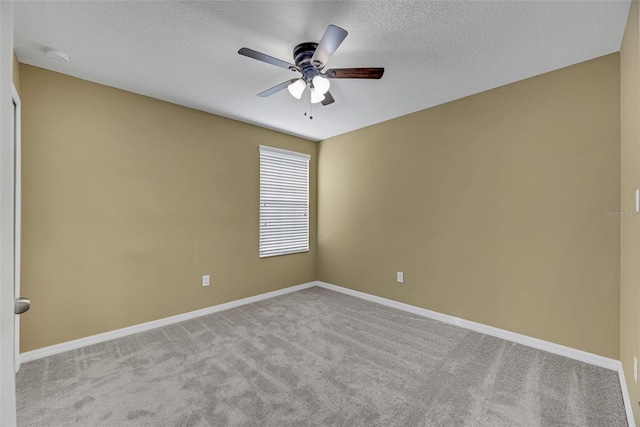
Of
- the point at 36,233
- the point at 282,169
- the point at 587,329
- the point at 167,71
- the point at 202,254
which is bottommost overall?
the point at 587,329

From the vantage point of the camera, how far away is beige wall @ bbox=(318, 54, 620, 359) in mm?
2256

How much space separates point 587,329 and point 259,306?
10.6 ft

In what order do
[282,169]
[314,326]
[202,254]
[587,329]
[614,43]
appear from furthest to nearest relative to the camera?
[282,169] → [202,254] → [314,326] → [587,329] → [614,43]

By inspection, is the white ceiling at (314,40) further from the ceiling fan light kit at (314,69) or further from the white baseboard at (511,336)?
the white baseboard at (511,336)

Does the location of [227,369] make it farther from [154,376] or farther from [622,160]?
[622,160]

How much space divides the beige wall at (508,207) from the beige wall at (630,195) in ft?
0.46

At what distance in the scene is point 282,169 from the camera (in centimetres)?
425

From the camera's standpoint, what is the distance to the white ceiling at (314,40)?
5.74 feet

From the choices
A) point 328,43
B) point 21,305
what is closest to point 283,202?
point 328,43

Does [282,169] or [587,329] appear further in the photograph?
[282,169]

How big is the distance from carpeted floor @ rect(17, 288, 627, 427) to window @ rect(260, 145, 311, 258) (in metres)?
1.49

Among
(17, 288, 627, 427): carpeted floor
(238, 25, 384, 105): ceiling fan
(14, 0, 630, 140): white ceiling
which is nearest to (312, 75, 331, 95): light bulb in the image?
(238, 25, 384, 105): ceiling fan

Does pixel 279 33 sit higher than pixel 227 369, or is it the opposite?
pixel 279 33

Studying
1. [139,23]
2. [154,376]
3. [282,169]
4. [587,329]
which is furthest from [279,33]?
[587,329]
